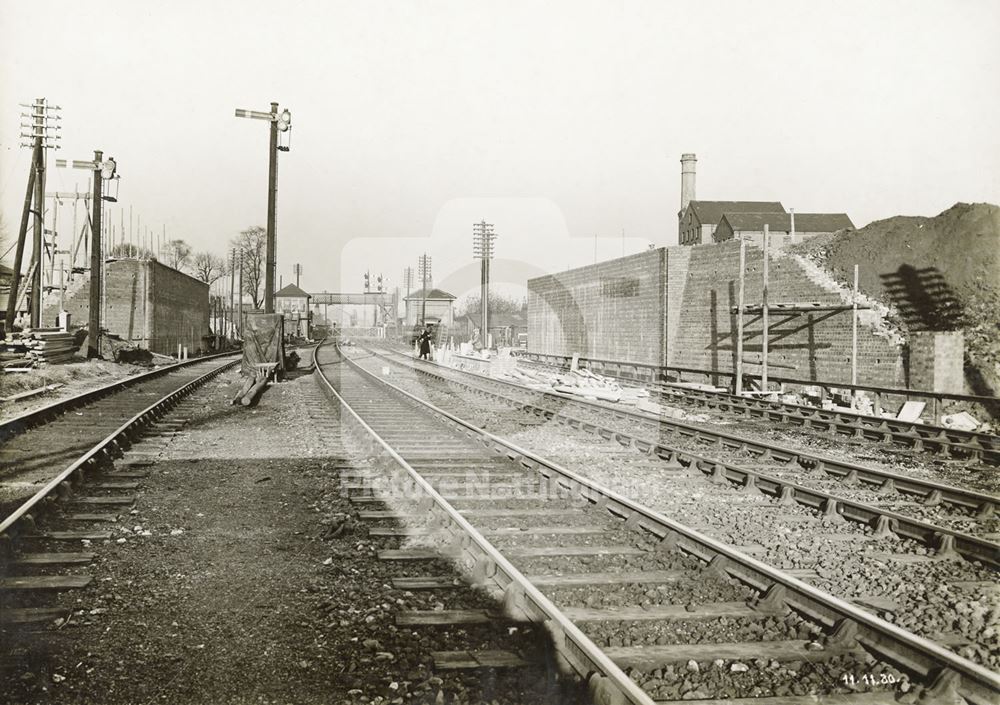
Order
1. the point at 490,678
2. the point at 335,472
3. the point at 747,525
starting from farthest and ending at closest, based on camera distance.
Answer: the point at 335,472 → the point at 747,525 → the point at 490,678

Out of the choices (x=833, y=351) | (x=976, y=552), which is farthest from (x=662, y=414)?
(x=976, y=552)

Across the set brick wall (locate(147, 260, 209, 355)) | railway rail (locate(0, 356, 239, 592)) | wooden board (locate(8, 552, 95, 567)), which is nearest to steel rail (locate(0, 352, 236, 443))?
railway rail (locate(0, 356, 239, 592))

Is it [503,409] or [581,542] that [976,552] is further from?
[503,409]

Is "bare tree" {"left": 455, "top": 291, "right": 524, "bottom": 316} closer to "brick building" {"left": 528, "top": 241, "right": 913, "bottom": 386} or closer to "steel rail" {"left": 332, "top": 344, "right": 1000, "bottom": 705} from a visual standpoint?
"brick building" {"left": 528, "top": 241, "right": 913, "bottom": 386}

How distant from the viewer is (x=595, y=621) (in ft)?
13.3

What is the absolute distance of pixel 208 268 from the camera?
84188 millimetres

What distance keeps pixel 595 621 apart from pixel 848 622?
4.32ft

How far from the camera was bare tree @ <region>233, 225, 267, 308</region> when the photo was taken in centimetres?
6650

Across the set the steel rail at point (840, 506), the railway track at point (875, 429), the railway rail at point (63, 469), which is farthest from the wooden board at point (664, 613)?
the railway track at point (875, 429)

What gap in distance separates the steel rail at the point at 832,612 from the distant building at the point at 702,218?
56616mm

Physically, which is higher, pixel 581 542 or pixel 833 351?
pixel 833 351

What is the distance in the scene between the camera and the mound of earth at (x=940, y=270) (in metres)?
18.1

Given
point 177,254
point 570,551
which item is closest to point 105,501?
point 570,551

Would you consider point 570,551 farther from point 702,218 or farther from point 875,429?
point 702,218
